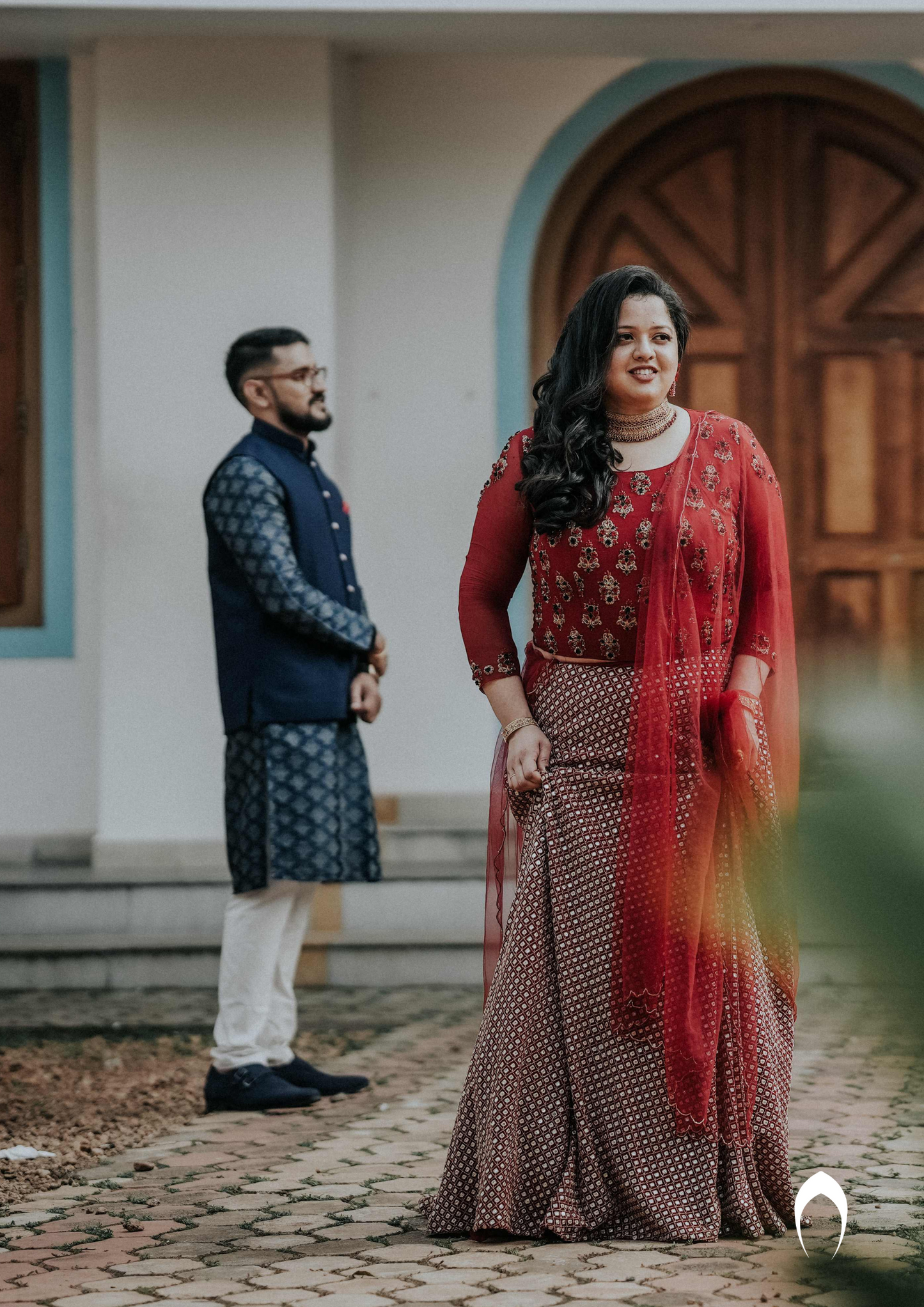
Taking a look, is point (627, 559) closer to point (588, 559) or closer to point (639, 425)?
point (588, 559)

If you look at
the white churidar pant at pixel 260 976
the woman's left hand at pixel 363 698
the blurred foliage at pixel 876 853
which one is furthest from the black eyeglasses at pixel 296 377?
the blurred foliage at pixel 876 853

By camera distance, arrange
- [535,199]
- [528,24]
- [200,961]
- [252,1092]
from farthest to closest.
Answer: [535,199], [528,24], [200,961], [252,1092]

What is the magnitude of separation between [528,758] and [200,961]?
133 inches

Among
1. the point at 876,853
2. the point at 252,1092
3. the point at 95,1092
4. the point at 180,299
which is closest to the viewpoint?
the point at 876,853

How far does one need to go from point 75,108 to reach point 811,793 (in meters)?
6.67

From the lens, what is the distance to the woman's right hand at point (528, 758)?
3051mm

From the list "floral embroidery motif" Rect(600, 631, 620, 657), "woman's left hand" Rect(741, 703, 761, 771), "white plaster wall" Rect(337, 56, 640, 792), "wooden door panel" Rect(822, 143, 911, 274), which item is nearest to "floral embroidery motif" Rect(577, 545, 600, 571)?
"floral embroidery motif" Rect(600, 631, 620, 657)

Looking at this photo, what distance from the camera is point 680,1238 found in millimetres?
2855

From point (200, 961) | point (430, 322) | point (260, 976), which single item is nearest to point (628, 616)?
point (260, 976)

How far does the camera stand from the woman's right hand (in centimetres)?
305

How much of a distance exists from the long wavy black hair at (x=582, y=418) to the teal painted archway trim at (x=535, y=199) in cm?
376

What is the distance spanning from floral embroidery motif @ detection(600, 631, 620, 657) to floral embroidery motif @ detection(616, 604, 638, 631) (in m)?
0.03

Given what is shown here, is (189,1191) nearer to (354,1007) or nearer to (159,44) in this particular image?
(354,1007)

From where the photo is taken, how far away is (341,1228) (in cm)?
310
